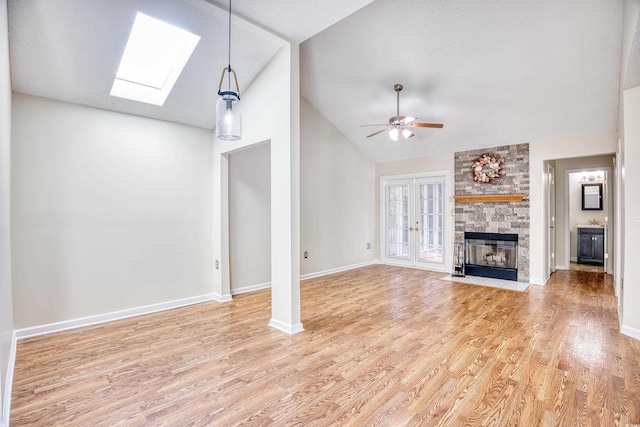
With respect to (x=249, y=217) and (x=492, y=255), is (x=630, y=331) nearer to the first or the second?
(x=492, y=255)

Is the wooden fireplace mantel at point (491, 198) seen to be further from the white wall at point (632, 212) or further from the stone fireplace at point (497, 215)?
the white wall at point (632, 212)

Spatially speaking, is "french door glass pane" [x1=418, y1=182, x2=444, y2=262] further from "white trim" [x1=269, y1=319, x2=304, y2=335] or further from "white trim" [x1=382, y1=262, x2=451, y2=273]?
"white trim" [x1=269, y1=319, x2=304, y2=335]

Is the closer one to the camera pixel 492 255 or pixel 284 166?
pixel 284 166

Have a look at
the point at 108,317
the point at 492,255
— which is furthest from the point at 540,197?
the point at 108,317

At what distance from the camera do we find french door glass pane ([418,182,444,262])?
6.68 meters

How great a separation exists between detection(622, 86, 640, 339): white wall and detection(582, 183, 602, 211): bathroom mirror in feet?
18.2

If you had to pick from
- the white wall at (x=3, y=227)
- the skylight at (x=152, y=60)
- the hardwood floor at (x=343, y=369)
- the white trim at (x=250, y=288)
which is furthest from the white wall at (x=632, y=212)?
the white wall at (x=3, y=227)

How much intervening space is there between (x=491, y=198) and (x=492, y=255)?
3.60 feet

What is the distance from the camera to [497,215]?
19.3 feet

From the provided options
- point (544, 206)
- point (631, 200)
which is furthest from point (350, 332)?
point (544, 206)

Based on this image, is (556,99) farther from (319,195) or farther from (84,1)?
(84,1)

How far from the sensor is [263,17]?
306 cm

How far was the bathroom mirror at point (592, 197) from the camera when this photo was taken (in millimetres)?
7520

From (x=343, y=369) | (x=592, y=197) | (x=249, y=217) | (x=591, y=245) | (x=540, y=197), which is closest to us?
(x=343, y=369)
